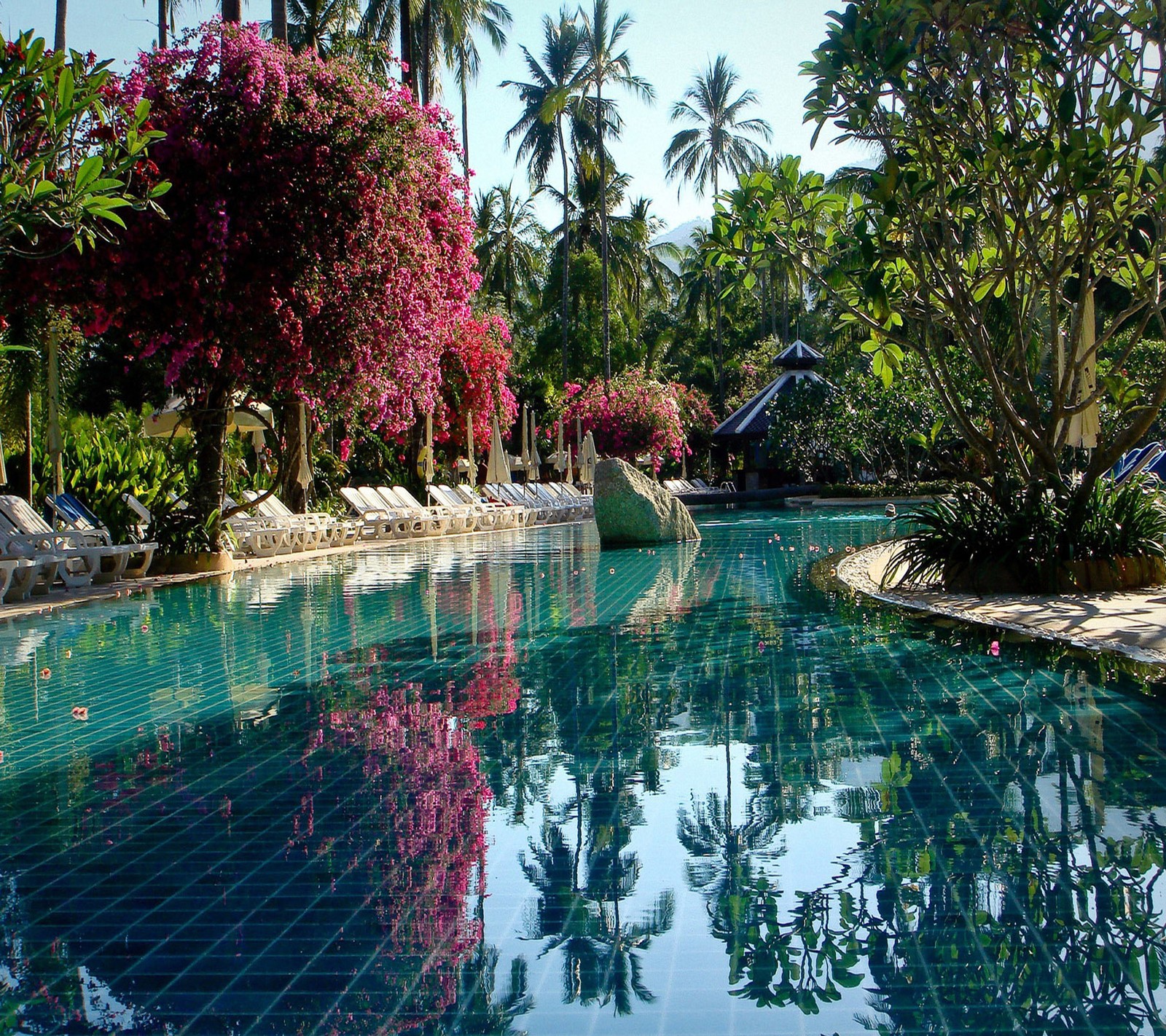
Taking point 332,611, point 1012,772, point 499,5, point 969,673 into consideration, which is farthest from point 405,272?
point 499,5

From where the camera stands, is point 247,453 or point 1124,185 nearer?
point 1124,185

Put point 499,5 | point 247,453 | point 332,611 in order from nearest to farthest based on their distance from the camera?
point 332,611
point 247,453
point 499,5

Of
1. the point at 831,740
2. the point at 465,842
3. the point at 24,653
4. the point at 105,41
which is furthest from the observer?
the point at 105,41

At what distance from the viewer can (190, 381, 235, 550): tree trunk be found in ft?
51.7

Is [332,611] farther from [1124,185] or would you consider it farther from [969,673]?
[1124,185]

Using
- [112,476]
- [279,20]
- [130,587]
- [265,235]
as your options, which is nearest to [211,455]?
[112,476]

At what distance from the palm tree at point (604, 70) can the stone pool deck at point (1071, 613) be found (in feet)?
106

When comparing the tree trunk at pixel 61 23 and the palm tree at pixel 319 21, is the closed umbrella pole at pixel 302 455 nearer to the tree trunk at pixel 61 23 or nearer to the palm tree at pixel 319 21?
the palm tree at pixel 319 21

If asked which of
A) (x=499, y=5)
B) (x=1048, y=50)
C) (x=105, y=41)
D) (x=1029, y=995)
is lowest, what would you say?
(x=1029, y=995)

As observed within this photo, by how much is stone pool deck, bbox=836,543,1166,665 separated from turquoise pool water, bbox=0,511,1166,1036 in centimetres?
46

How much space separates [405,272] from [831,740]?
11022 mm

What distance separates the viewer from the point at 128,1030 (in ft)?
9.93

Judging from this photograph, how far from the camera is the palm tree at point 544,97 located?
143ft

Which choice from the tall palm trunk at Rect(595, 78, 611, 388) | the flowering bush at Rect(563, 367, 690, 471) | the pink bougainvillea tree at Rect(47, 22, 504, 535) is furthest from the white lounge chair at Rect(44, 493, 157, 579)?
the tall palm trunk at Rect(595, 78, 611, 388)
